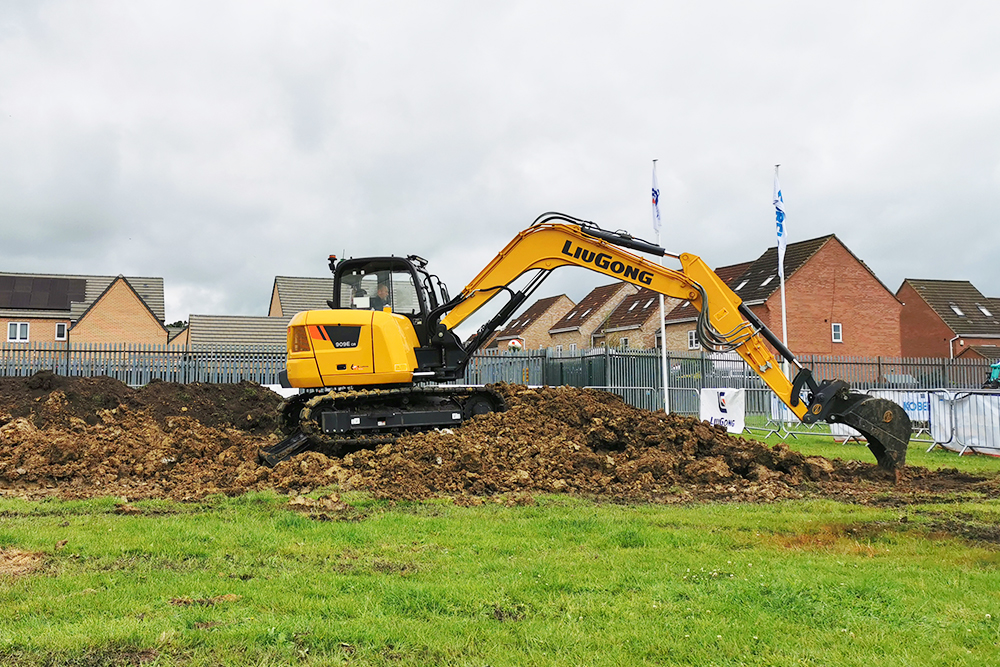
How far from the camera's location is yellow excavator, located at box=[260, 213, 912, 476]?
11281 mm

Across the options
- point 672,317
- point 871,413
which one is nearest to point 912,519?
point 871,413

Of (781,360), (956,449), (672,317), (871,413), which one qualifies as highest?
(672,317)

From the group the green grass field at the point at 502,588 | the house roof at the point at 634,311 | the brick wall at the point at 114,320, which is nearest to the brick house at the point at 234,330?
the brick wall at the point at 114,320

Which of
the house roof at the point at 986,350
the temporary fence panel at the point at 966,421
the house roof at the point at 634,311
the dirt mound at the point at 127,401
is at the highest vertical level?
the house roof at the point at 634,311

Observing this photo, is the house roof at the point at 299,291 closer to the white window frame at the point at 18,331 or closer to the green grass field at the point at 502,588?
the white window frame at the point at 18,331

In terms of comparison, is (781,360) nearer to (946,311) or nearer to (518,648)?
(518,648)

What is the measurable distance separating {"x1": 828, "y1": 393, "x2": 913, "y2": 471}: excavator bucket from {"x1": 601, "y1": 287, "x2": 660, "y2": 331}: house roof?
41523mm

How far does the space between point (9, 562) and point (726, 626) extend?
223 inches

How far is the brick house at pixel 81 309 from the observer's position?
4791cm

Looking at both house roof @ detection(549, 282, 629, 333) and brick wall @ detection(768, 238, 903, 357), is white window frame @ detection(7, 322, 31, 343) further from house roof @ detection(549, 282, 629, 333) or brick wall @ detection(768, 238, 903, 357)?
brick wall @ detection(768, 238, 903, 357)

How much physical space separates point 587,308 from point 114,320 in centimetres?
3465

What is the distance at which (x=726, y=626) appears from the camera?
16.1ft

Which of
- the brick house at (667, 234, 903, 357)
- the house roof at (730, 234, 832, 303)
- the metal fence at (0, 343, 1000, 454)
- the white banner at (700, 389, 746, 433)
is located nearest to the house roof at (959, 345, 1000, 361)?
the brick house at (667, 234, 903, 357)

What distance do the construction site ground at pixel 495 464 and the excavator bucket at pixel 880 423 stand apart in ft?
1.12
